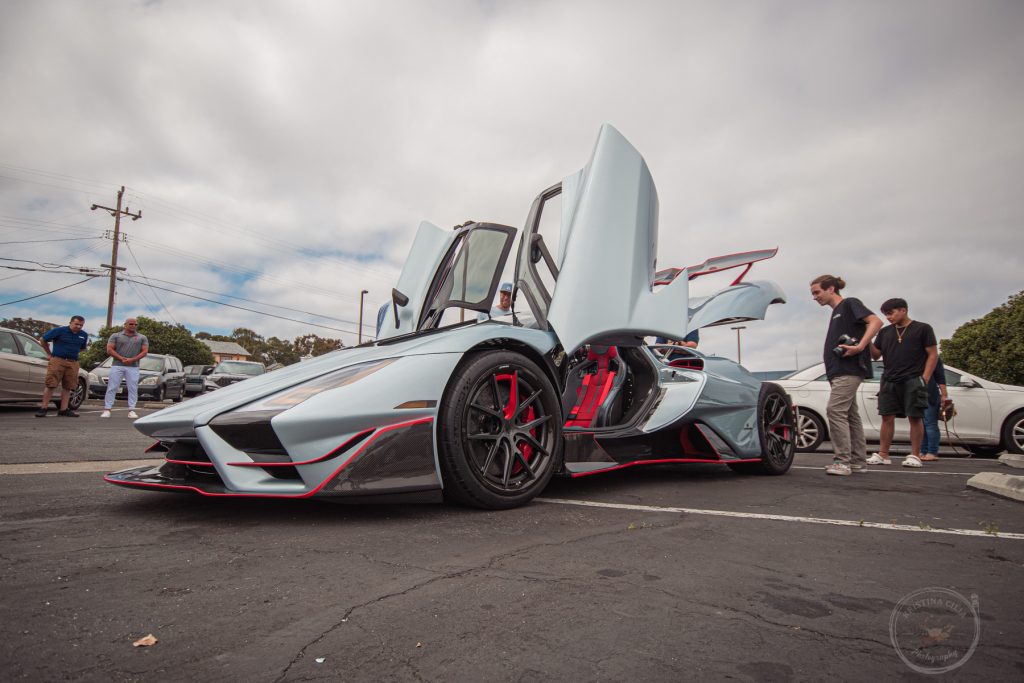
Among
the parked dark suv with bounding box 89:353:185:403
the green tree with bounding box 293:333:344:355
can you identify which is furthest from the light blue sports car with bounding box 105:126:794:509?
the green tree with bounding box 293:333:344:355

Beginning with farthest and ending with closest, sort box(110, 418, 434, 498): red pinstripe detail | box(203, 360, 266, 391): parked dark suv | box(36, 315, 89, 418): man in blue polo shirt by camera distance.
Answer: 1. box(203, 360, 266, 391): parked dark suv
2. box(36, 315, 89, 418): man in blue polo shirt
3. box(110, 418, 434, 498): red pinstripe detail

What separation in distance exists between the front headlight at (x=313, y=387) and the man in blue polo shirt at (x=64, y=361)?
8422mm

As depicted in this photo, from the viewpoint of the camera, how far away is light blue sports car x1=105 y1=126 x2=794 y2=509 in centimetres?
248

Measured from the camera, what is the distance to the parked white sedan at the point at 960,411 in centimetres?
770

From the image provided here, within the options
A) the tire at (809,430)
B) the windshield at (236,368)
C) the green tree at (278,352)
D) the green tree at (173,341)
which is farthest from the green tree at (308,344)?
the tire at (809,430)

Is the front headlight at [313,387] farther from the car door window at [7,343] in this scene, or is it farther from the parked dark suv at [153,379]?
the parked dark suv at [153,379]

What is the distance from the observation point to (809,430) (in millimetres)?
7840

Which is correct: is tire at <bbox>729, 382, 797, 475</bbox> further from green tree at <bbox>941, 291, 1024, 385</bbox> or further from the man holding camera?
green tree at <bbox>941, 291, 1024, 385</bbox>

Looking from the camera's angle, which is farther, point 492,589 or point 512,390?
point 512,390

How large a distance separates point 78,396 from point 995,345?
37585mm

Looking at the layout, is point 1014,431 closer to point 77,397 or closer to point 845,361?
point 845,361

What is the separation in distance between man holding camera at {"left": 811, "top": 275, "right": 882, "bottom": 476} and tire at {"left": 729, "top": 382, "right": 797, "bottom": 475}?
0.38 meters

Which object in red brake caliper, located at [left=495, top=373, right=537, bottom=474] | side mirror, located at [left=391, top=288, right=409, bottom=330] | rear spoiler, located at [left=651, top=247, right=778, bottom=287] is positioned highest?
rear spoiler, located at [left=651, top=247, right=778, bottom=287]

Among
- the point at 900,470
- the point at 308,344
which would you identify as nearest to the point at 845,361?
the point at 900,470
